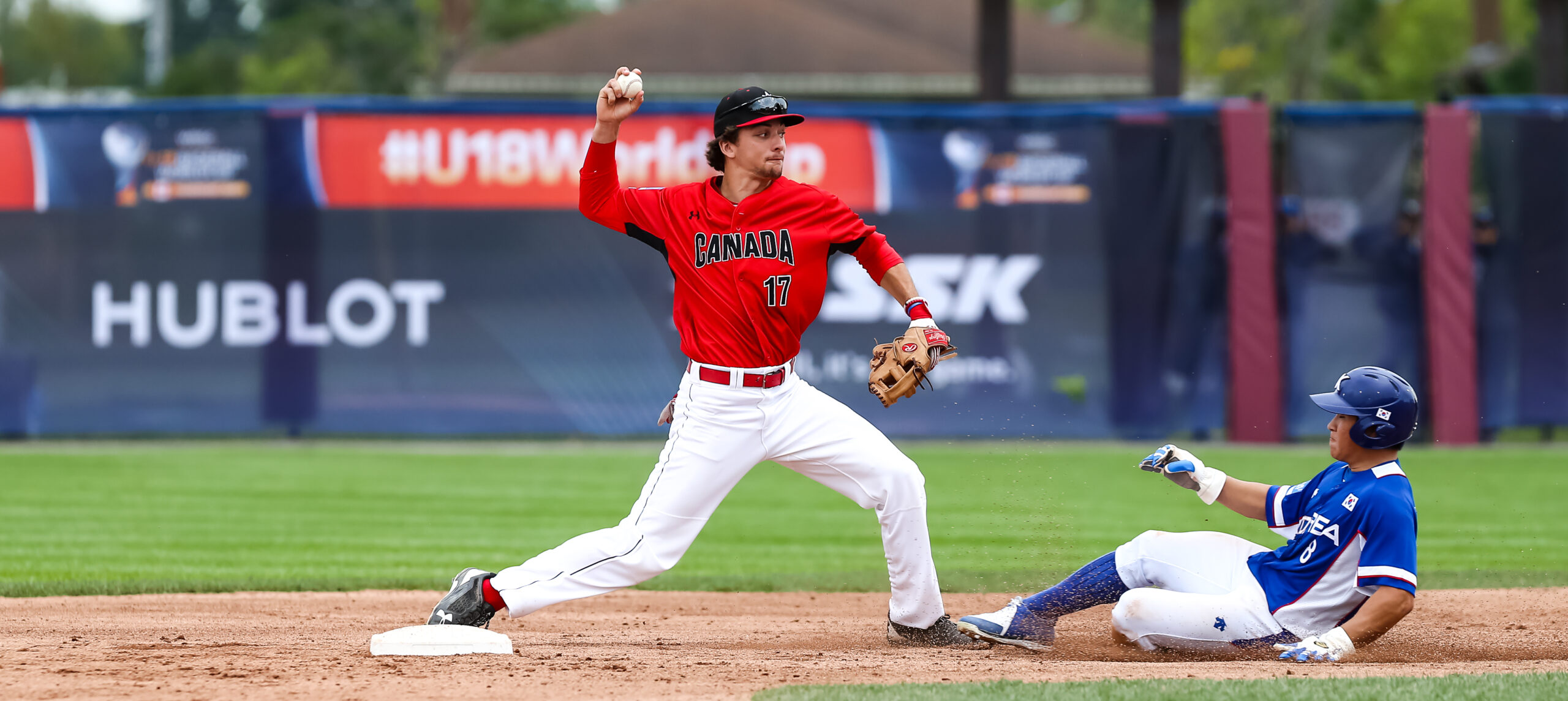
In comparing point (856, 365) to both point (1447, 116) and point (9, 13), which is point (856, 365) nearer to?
point (1447, 116)

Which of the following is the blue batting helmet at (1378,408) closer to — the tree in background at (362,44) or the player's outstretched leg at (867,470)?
the player's outstretched leg at (867,470)

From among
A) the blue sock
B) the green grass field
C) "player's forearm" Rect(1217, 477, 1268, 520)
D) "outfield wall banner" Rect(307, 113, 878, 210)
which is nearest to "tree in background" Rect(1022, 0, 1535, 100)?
"outfield wall banner" Rect(307, 113, 878, 210)

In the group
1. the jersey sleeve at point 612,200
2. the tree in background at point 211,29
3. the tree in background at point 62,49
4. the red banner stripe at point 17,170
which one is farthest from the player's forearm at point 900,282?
the tree in background at point 62,49

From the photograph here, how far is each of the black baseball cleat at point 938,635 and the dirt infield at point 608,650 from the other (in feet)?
0.39

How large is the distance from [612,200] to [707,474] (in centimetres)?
100

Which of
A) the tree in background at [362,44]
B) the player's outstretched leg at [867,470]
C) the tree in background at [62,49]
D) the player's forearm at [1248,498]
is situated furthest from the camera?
the tree in background at [62,49]

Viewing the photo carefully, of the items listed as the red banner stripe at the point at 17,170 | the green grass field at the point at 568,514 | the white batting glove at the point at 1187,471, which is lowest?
the green grass field at the point at 568,514

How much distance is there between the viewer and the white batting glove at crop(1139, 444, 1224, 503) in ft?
16.2

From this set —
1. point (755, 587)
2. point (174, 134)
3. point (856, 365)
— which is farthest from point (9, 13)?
point (755, 587)

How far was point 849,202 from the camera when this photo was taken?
1238cm

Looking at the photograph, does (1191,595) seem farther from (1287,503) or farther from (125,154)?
(125,154)

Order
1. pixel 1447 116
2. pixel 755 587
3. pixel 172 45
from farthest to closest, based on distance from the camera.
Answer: pixel 172 45, pixel 1447 116, pixel 755 587

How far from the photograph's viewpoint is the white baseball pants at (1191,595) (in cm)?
482

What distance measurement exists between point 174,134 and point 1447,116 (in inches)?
428
